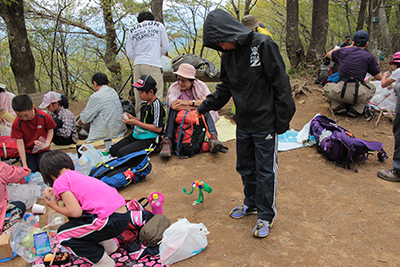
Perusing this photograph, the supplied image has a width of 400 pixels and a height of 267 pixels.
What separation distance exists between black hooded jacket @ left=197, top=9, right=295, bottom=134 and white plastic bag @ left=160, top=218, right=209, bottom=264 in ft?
3.51

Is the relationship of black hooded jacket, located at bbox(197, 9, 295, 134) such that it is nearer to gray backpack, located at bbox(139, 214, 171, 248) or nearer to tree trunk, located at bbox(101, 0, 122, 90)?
gray backpack, located at bbox(139, 214, 171, 248)

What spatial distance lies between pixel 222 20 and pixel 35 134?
3.24 metres

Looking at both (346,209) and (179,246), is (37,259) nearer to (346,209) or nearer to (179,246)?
(179,246)

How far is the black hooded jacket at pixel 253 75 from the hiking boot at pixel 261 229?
→ 2.99ft

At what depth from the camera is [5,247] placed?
2305 mm

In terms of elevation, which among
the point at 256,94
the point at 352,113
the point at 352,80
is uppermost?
the point at 256,94

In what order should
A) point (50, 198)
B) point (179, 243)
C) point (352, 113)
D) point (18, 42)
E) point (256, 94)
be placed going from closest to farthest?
point (50, 198)
point (179, 243)
point (256, 94)
point (352, 113)
point (18, 42)

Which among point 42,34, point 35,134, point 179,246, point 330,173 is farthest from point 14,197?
point 42,34

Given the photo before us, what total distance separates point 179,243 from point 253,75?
1.60m

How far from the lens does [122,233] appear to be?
2371 mm

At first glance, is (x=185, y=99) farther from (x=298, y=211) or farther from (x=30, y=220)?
(x=30, y=220)

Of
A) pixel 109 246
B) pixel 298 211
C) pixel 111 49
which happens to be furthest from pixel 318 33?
pixel 109 246

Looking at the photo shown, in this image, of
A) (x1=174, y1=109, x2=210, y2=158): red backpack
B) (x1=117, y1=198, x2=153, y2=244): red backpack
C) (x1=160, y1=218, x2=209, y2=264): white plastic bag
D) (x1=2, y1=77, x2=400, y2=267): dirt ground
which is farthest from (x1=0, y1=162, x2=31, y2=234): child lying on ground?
(x1=174, y1=109, x2=210, y2=158): red backpack

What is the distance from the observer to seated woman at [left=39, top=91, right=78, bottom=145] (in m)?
4.64
